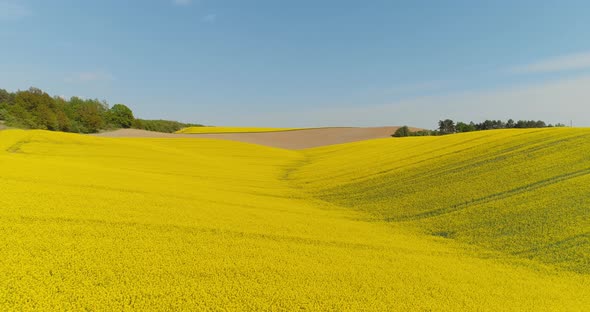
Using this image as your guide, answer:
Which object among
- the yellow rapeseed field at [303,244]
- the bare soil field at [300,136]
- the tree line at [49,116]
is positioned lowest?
the yellow rapeseed field at [303,244]

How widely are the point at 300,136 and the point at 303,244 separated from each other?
51.3 m

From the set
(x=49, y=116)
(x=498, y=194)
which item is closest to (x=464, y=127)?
(x=498, y=194)

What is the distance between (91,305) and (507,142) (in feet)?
57.0

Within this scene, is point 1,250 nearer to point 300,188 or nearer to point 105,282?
point 105,282

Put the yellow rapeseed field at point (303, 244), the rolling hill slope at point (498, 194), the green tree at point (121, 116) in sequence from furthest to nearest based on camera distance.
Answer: the green tree at point (121, 116) < the rolling hill slope at point (498, 194) < the yellow rapeseed field at point (303, 244)

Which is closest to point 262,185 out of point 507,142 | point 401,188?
point 401,188

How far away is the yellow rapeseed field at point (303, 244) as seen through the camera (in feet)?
12.7

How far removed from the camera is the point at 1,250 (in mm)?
4082

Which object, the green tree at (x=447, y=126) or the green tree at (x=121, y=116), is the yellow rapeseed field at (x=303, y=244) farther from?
the green tree at (x=121, y=116)

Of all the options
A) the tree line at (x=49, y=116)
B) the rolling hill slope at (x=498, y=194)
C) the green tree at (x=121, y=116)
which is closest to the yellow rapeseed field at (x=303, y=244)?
the rolling hill slope at (x=498, y=194)

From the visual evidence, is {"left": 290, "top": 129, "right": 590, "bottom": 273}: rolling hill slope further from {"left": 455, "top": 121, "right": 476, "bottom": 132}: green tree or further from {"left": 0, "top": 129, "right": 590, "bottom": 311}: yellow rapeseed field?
{"left": 455, "top": 121, "right": 476, "bottom": 132}: green tree

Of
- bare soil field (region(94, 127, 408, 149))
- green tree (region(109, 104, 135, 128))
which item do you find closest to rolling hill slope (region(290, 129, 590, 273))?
bare soil field (region(94, 127, 408, 149))

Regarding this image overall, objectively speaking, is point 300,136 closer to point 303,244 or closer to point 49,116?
point 49,116

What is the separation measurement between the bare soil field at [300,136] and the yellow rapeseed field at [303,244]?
37567 millimetres
